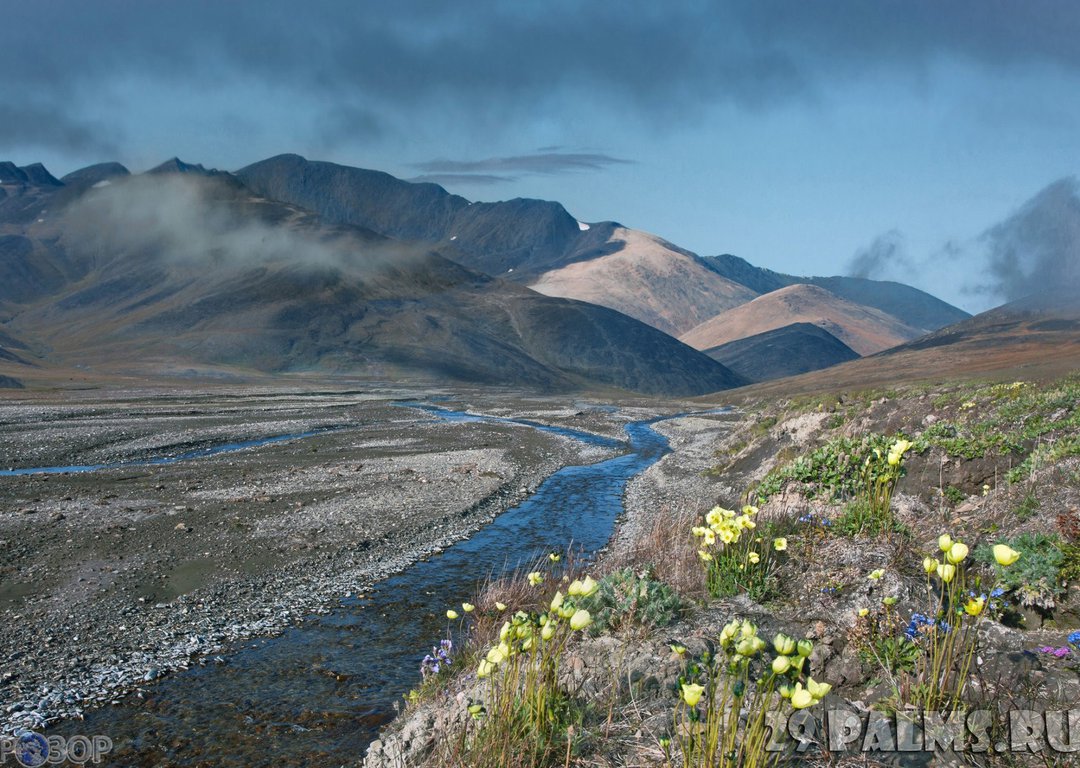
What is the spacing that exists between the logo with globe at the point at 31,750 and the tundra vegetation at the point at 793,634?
4908 mm

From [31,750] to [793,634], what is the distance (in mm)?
10410

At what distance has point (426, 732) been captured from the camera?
776 cm

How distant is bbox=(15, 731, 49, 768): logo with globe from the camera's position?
956 cm

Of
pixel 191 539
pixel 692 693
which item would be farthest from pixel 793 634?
pixel 191 539

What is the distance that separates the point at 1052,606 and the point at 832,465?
665 centimetres

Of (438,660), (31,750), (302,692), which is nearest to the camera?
(438,660)

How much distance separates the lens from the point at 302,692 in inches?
460

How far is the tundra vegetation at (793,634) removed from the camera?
17.7ft

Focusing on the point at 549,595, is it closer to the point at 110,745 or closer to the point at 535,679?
the point at 535,679

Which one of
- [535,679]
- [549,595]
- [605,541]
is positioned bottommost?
[605,541]

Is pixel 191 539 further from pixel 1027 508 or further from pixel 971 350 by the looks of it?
pixel 971 350

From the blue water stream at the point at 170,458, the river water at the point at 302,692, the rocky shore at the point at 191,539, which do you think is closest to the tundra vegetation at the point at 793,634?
the river water at the point at 302,692

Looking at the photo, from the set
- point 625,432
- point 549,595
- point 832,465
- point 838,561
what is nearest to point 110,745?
point 549,595

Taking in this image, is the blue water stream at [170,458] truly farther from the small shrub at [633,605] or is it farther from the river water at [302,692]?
the small shrub at [633,605]
